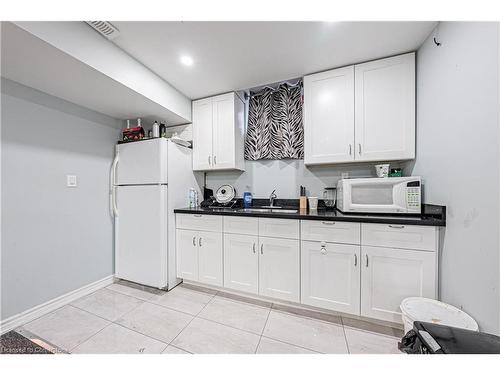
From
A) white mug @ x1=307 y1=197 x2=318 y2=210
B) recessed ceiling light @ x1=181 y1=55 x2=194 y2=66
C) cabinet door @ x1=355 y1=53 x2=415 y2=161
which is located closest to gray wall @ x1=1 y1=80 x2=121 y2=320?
recessed ceiling light @ x1=181 y1=55 x2=194 y2=66

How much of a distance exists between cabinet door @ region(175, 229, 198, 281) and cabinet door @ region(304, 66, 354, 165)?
5.10 feet

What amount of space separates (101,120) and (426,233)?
11.1ft

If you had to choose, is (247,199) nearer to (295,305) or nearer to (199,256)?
(199,256)

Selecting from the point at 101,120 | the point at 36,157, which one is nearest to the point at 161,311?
the point at 36,157

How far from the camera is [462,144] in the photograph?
43.8 inches

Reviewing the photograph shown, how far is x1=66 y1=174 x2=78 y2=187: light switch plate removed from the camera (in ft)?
6.20

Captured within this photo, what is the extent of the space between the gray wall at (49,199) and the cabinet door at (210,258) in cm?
122

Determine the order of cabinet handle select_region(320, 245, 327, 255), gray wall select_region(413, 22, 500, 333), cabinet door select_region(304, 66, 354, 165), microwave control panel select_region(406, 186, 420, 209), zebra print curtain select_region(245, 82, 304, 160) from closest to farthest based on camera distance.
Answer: gray wall select_region(413, 22, 500, 333), microwave control panel select_region(406, 186, 420, 209), cabinet handle select_region(320, 245, 327, 255), cabinet door select_region(304, 66, 354, 165), zebra print curtain select_region(245, 82, 304, 160)

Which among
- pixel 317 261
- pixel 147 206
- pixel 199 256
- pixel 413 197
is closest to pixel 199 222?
pixel 199 256

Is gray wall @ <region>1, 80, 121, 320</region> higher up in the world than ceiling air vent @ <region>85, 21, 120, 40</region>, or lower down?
lower down

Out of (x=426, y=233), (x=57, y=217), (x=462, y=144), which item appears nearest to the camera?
(x=462, y=144)

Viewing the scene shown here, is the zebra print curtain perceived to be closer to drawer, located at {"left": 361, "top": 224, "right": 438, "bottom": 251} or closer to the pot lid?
the pot lid

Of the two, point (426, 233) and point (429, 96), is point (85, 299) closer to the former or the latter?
point (426, 233)

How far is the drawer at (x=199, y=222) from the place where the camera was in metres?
1.97
